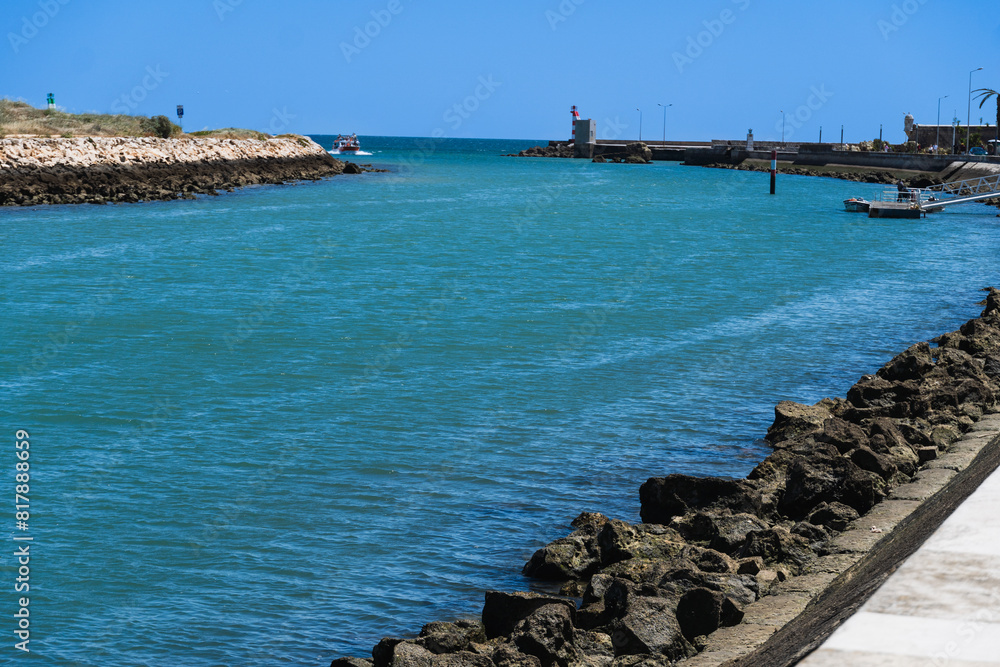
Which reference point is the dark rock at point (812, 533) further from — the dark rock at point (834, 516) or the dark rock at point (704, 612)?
the dark rock at point (704, 612)

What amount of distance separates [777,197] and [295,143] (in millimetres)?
42051

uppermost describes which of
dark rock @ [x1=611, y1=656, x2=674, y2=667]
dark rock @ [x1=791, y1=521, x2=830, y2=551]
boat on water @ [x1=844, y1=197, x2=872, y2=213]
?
boat on water @ [x1=844, y1=197, x2=872, y2=213]

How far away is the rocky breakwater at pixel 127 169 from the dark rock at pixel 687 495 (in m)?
44.1

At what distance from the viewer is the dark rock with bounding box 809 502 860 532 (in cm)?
848

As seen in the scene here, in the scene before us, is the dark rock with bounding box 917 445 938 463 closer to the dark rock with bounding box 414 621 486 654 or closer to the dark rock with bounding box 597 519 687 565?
the dark rock with bounding box 597 519 687 565

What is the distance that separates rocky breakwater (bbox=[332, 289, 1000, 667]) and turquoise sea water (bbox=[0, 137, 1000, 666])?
73 cm

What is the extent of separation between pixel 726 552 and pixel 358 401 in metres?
7.20

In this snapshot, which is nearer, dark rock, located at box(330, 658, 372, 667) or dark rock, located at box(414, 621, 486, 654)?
dark rock, located at box(330, 658, 372, 667)

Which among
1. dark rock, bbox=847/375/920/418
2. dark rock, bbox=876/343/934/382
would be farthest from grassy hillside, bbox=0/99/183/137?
dark rock, bbox=847/375/920/418

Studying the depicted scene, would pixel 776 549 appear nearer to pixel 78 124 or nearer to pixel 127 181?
pixel 127 181

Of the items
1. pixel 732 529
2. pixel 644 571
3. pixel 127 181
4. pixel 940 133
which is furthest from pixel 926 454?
pixel 940 133

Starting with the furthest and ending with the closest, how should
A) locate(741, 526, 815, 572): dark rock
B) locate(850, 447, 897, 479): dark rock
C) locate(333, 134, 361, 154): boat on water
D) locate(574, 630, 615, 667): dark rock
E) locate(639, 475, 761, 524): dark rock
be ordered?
locate(333, 134, 361, 154): boat on water → locate(850, 447, 897, 479): dark rock → locate(639, 475, 761, 524): dark rock → locate(741, 526, 815, 572): dark rock → locate(574, 630, 615, 667): dark rock

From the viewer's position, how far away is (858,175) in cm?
9338

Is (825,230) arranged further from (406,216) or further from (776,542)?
(776,542)
